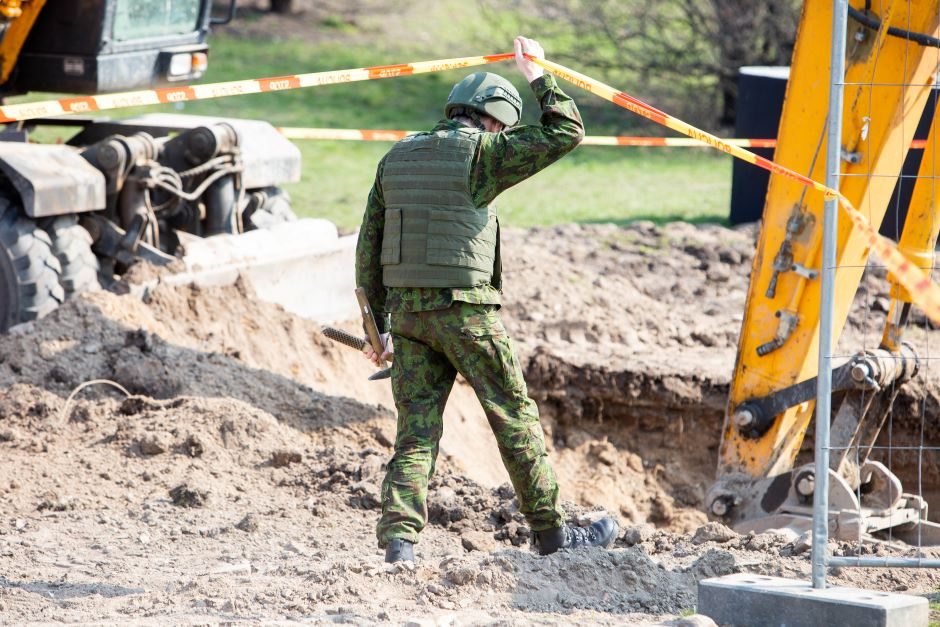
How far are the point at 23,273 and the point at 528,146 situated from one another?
13.6 ft

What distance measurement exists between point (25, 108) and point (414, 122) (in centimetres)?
1251

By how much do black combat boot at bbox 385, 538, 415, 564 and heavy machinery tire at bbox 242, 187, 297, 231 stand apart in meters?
5.06

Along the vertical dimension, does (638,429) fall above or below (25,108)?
below

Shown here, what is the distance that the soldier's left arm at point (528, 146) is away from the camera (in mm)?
4859

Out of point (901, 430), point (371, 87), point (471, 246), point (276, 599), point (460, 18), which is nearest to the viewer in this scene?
point (276, 599)

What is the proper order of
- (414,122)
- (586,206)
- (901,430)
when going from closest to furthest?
(901,430) < (586,206) < (414,122)

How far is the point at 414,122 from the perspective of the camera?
60.2ft

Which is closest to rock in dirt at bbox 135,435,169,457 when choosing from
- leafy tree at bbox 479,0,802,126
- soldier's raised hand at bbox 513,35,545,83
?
soldier's raised hand at bbox 513,35,545,83

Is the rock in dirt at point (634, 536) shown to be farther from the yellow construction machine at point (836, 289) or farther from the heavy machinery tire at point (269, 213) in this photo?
the heavy machinery tire at point (269, 213)

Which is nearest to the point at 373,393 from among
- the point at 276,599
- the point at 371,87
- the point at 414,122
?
the point at 276,599

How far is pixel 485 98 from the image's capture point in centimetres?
499

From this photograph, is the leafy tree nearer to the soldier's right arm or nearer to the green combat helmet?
the green combat helmet

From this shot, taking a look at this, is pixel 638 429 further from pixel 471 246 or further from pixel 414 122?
pixel 414 122

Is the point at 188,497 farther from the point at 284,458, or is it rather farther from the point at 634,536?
the point at 634,536
